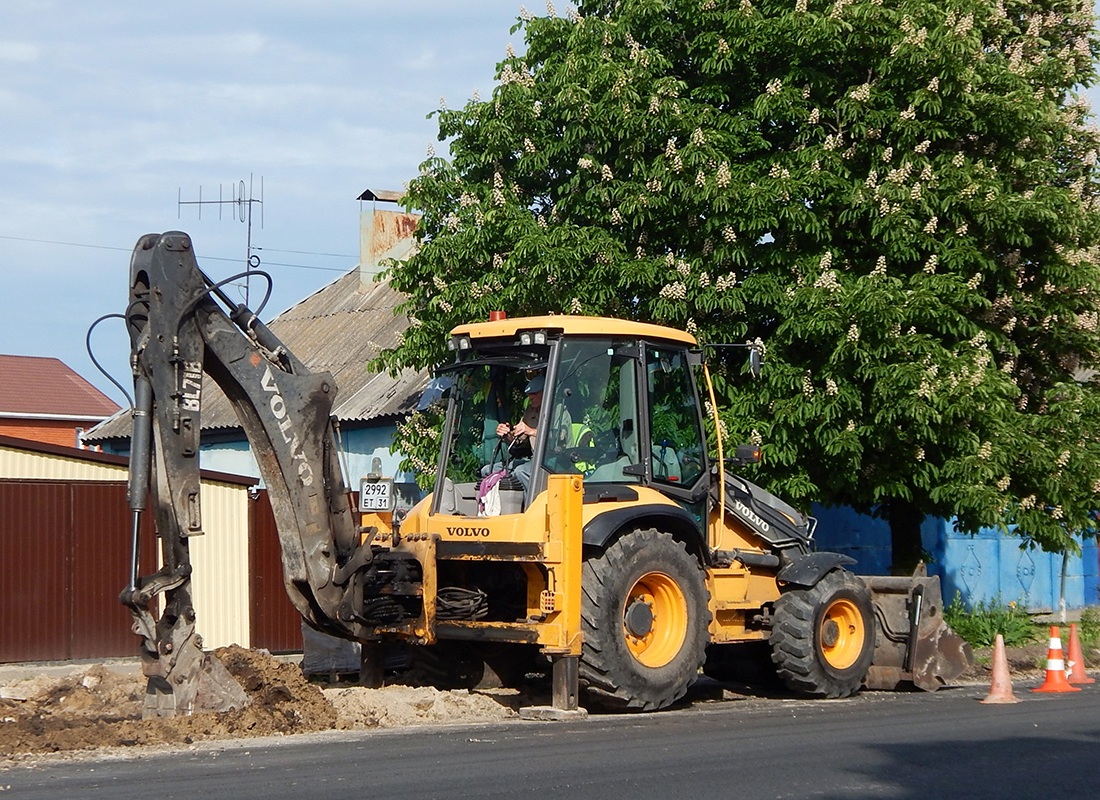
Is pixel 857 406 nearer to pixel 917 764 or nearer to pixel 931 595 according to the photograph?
pixel 931 595

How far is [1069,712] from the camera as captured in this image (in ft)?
38.9

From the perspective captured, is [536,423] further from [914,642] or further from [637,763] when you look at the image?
[914,642]

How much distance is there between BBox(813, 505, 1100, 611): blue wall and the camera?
79.2 ft

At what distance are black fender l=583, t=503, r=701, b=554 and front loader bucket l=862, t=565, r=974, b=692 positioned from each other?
9.11 feet

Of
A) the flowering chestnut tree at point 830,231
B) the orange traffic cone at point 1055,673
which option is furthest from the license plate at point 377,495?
the orange traffic cone at point 1055,673

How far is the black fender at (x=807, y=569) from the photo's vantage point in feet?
41.9

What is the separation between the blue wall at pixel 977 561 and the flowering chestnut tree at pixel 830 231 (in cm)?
667

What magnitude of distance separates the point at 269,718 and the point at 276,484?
1732 millimetres

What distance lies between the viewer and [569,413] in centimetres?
1152

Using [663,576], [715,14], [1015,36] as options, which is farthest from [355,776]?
[1015,36]

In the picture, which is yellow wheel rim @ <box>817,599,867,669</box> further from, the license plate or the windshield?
the license plate

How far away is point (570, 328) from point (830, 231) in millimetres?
5895

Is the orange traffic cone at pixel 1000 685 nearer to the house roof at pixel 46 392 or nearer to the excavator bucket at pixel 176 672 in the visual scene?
the excavator bucket at pixel 176 672

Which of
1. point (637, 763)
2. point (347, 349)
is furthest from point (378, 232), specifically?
point (637, 763)
